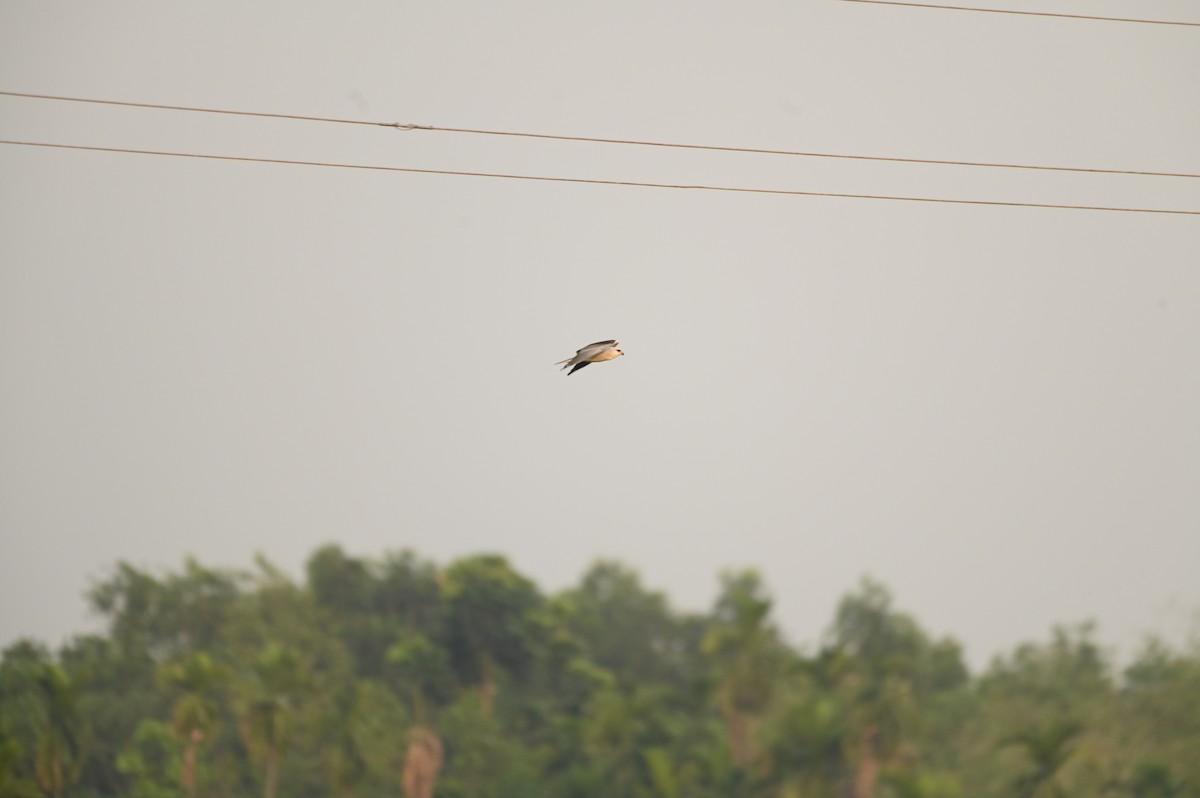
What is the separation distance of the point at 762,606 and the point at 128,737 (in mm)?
22371

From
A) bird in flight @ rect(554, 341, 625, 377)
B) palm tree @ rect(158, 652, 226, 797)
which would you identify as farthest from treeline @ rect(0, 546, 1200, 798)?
bird in flight @ rect(554, 341, 625, 377)

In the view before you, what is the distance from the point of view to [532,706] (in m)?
50.1

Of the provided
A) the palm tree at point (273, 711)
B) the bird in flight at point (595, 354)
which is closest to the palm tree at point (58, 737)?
the palm tree at point (273, 711)

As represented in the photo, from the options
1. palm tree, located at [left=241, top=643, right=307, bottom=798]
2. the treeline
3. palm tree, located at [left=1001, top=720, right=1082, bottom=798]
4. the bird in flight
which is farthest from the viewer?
palm tree, located at [left=241, top=643, right=307, bottom=798]

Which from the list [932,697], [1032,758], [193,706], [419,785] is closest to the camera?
[1032,758]

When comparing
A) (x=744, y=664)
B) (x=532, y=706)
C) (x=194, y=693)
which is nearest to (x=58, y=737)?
(x=194, y=693)

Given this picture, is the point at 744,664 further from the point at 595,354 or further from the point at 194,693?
the point at 595,354

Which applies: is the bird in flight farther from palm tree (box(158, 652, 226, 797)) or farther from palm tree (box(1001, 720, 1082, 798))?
palm tree (box(158, 652, 226, 797))

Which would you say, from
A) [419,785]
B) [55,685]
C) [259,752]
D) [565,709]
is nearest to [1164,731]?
[565,709]

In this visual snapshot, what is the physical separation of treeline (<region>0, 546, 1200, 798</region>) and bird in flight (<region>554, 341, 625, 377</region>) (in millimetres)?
23493

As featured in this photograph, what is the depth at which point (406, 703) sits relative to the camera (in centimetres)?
5097

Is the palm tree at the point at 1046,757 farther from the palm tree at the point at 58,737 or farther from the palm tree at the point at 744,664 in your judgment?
the palm tree at the point at 58,737

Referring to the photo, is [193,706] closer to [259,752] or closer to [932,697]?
[259,752]

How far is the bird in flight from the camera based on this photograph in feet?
52.0
